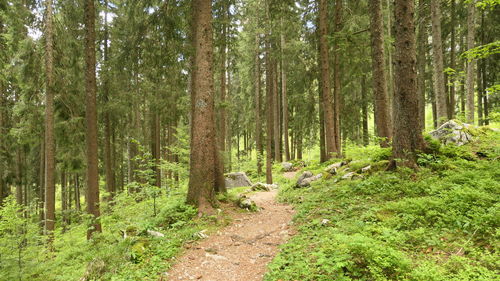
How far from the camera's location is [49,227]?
33.2 ft

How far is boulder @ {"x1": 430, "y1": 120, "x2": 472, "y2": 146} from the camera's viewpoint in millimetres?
8023

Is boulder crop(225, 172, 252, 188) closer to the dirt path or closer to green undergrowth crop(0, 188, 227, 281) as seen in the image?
green undergrowth crop(0, 188, 227, 281)

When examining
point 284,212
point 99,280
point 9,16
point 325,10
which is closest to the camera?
point 99,280

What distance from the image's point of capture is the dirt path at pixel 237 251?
4719 mm

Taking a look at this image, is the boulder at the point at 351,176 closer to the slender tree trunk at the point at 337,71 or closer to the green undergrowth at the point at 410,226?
the green undergrowth at the point at 410,226

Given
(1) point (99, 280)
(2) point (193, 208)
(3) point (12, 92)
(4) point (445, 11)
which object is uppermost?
(4) point (445, 11)

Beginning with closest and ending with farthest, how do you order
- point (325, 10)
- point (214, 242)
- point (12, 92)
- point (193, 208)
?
point (214, 242) → point (193, 208) → point (325, 10) → point (12, 92)

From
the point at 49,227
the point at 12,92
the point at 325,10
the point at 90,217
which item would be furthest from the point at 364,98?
the point at 12,92

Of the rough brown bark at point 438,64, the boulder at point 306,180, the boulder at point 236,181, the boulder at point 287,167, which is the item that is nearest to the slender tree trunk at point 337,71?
the boulder at point 306,180

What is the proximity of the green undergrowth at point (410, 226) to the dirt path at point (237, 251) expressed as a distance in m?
0.45

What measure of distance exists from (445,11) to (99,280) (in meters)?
24.0

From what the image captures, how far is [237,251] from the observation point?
5.59m

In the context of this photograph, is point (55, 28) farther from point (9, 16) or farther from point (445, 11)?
point (445, 11)

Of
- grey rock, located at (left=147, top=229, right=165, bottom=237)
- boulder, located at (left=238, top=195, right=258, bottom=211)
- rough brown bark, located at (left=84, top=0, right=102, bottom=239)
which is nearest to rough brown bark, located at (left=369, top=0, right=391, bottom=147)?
boulder, located at (left=238, top=195, right=258, bottom=211)
